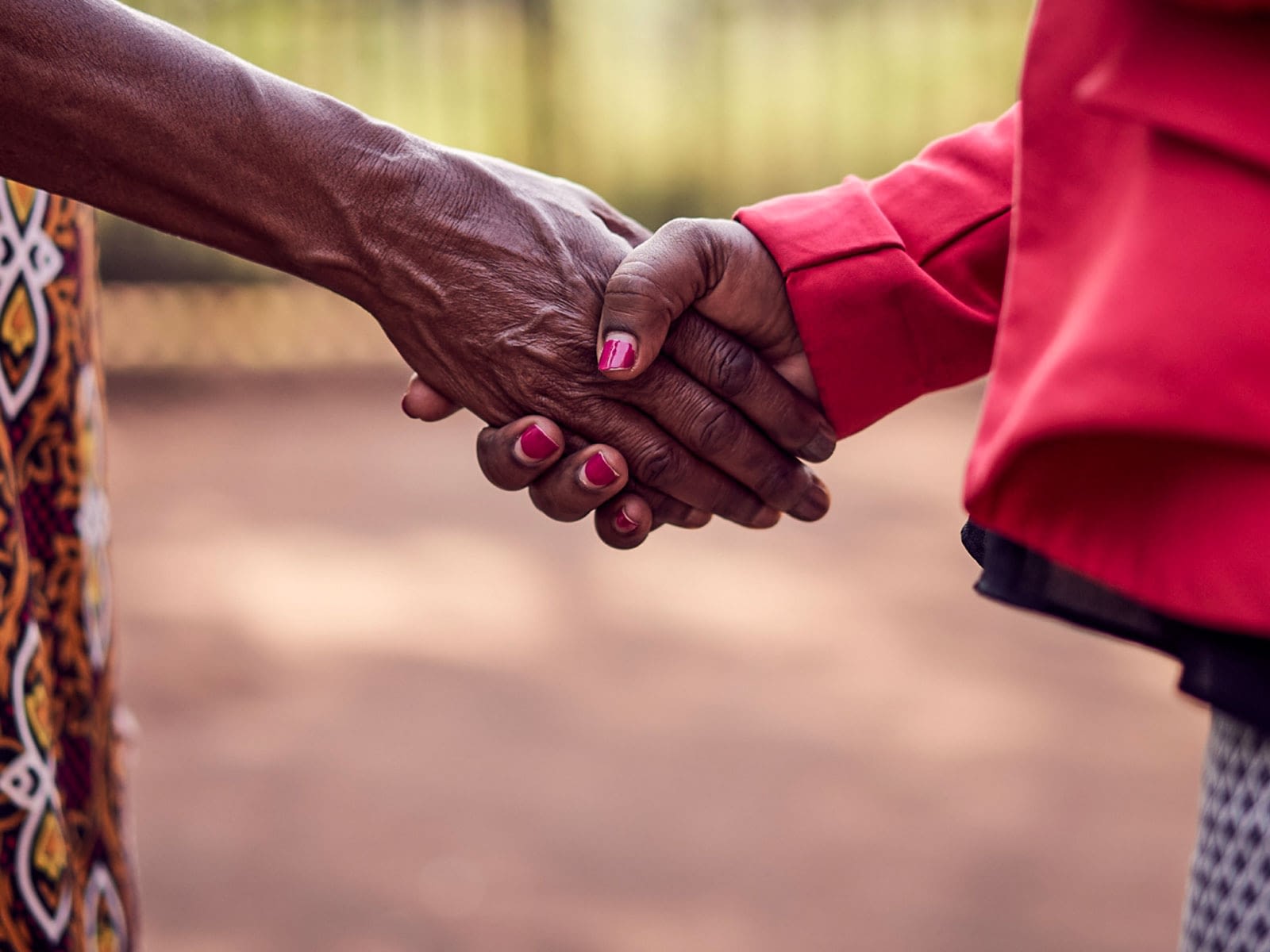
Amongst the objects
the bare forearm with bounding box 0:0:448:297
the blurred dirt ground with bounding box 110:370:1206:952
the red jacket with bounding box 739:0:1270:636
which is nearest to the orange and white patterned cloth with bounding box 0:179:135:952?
the bare forearm with bounding box 0:0:448:297

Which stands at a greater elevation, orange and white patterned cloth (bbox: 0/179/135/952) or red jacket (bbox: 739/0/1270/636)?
→ red jacket (bbox: 739/0/1270/636)

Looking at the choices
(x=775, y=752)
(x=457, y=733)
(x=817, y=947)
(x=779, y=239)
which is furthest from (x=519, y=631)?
(x=779, y=239)

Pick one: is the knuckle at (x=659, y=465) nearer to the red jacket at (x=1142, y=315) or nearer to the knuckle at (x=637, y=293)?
the knuckle at (x=637, y=293)

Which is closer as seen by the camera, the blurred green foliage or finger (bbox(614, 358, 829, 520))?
finger (bbox(614, 358, 829, 520))

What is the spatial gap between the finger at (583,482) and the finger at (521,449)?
0.02 metres

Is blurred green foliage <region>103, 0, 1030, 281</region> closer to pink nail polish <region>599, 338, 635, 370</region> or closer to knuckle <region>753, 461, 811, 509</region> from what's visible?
knuckle <region>753, 461, 811, 509</region>

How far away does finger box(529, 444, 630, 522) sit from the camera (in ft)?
5.78

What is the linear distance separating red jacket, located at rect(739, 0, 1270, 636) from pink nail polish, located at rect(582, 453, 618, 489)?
0.85 meters

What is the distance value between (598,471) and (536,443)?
88mm

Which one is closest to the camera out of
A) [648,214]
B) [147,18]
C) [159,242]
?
[147,18]

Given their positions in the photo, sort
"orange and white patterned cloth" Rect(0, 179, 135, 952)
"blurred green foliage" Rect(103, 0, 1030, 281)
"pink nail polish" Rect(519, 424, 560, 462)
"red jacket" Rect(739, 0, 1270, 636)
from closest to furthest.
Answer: "red jacket" Rect(739, 0, 1270, 636) → "orange and white patterned cloth" Rect(0, 179, 135, 952) → "pink nail polish" Rect(519, 424, 560, 462) → "blurred green foliage" Rect(103, 0, 1030, 281)

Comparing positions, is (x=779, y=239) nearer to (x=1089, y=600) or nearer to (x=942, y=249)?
(x=942, y=249)

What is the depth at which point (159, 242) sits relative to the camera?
810 centimetres

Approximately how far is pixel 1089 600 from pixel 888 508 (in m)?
4.78
